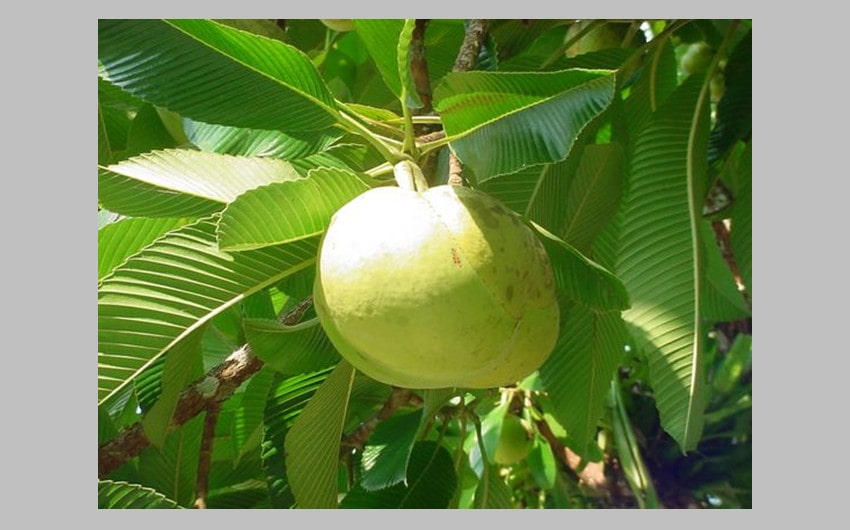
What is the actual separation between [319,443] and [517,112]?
44cm

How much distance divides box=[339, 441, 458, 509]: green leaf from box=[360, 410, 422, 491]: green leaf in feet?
0.07

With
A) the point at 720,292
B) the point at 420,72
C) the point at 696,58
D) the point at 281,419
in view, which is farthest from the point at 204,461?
the point at 696,58

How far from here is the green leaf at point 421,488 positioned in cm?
113

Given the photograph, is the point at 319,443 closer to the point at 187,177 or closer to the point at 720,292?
the point at 187,177

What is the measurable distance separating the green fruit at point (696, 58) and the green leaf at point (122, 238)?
90 centimetres

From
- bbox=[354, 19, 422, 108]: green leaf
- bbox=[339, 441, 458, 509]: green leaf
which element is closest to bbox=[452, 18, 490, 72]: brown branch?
bbox=[354, 19, 422, 108]: green leaf

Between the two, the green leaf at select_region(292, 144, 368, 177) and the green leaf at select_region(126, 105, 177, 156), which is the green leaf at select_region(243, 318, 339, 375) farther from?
the green leaf at select_region(126, 105, 177, 156)

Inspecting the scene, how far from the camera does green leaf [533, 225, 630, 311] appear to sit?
84cm

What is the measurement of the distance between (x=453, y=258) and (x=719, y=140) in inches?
29.1

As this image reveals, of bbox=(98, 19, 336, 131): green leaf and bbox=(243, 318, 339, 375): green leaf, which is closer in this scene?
bbox=(98, 19, 336, 131): green leaf

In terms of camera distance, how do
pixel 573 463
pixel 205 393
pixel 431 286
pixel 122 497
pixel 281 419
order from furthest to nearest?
pixel 573 463
pixel 281 419
pixel 205 393
pixel 122 497
pixel 431 286

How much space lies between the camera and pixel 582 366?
1154 mm

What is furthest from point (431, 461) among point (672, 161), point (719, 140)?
point (719, 140)

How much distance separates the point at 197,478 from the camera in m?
1.29
